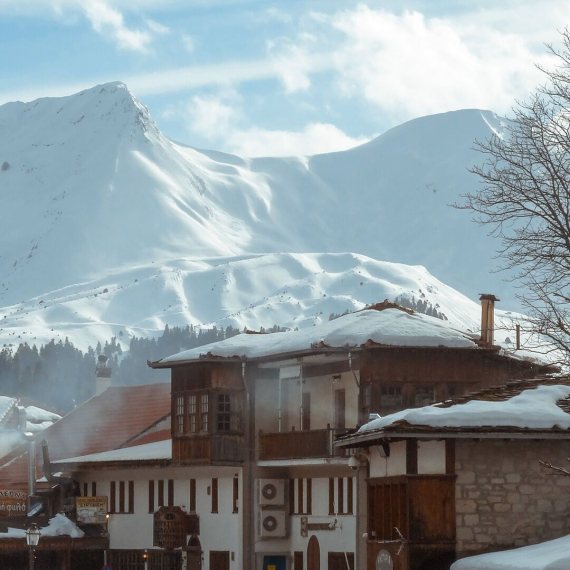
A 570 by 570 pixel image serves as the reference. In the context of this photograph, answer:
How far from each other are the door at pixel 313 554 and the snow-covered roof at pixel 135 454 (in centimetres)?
695

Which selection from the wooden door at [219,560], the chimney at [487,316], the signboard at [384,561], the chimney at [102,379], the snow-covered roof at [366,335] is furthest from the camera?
the chimney at [102,379]

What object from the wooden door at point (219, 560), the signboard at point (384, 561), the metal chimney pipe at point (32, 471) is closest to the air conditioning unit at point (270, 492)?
the wooden door at point (219, 560)

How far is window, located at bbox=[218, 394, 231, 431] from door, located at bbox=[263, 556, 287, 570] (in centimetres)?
469

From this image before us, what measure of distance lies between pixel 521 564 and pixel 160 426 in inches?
1406

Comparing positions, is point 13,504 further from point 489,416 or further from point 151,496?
point 489,416

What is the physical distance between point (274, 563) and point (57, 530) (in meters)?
10.2

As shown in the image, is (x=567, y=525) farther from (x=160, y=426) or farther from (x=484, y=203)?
(x=160, y=426)

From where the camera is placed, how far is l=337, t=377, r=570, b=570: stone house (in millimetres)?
26719

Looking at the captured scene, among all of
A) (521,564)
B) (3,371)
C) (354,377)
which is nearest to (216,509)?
(354,377)

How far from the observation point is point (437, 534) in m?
26.9

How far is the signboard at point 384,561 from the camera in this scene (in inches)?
1089

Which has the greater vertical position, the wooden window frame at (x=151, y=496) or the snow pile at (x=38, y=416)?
the snow pile at (x=38, y=416)

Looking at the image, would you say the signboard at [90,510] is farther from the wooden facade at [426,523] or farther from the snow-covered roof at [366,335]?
the wooden facade at [426,523]

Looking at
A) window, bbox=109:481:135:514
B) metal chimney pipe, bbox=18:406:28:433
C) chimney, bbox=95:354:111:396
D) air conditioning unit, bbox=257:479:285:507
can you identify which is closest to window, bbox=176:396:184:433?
air conditioning unit, bbox=257:479:285:507
